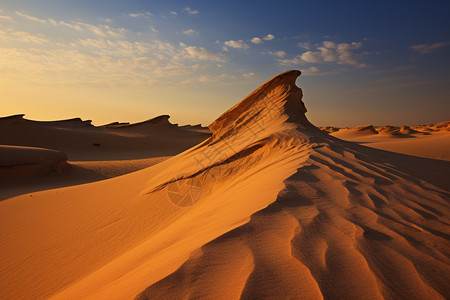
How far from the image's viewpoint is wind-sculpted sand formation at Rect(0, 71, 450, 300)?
3.94 ft

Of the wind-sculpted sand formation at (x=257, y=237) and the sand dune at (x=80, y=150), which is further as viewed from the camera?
the sand dune at (x=80, y=150)

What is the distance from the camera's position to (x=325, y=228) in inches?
65.6

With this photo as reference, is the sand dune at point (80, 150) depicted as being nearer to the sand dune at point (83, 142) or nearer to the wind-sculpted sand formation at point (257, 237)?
the sand dune at point (83, 142)

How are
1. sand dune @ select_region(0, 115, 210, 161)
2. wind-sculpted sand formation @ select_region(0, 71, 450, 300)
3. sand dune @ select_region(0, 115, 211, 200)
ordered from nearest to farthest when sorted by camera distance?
wind-sculpted sand formation @ select_region(0, 71, 450, 300) < sand dune @ select_region(0, 115, 211, 200) < sand dune @ select_region(0, 115, 210, 161)

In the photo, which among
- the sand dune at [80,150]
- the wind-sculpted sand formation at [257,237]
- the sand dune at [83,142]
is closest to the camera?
the wind-sculpted sand formation at [257,237]

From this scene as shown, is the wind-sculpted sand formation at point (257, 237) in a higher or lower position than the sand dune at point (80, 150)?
lower

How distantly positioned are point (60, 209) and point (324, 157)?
5.81 metres

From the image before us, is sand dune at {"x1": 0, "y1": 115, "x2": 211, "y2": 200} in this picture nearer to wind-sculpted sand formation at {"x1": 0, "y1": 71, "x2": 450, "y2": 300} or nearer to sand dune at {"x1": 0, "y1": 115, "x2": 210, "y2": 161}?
sand dune at {"x1": 0, "y1": 115, "x2": 210, "y2": 161}

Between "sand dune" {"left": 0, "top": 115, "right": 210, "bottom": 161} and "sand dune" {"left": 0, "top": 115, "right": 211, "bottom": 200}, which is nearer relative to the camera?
"sand dune" {"left": 0, "top": 115, "right": 211, "bottom": 200}

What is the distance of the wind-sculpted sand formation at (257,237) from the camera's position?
3.94ft

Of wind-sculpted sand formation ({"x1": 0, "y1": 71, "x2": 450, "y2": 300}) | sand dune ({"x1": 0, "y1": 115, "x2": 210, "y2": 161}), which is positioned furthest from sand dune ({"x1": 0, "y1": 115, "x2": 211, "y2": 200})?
wind-sculpted sand formation ({"x1": 0, "y1": 71, "x2": 450, "y2": 300})

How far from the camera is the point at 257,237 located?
1558 millimetres

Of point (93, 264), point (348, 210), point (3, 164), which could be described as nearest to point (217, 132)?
point (93, 264)

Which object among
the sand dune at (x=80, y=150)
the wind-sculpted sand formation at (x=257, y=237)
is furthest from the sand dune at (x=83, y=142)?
the wind-sculpted sand formation at (x=257, y=237)
